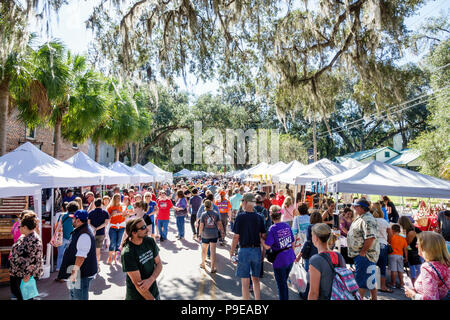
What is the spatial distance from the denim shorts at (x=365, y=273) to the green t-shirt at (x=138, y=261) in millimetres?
3425

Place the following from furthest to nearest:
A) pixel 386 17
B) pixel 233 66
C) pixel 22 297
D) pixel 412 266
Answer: pixel 233 66 < pixel 386 17 < pixel 412 266 < pixel 22 297

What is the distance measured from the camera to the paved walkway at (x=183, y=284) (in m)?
5.41

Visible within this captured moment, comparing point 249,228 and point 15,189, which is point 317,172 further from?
point 15,189

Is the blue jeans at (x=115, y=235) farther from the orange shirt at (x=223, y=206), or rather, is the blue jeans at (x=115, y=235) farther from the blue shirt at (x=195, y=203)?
the orange shirt at (x=223, y=206)

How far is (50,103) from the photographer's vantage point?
11531 millimetres

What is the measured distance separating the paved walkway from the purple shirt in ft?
3.72

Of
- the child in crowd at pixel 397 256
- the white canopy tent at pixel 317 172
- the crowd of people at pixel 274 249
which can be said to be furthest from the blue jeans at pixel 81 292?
the white canopy tent at pixel 317 172

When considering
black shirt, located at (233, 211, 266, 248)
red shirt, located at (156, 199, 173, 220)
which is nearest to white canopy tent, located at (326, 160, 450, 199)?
black shirt, located at (233, 211, 266, 248)

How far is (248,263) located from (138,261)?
86.2 inches

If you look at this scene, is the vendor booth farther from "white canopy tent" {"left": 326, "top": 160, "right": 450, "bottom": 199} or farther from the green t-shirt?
"white canopy tent" {"left": 326, "top": 160, "right": 450, "bottom": 199}

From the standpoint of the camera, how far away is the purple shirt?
15.1 ft
